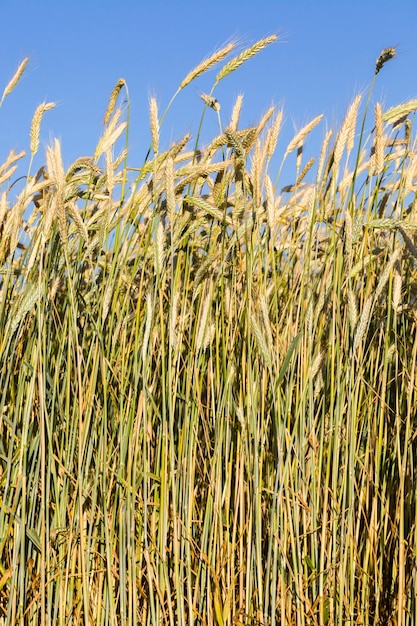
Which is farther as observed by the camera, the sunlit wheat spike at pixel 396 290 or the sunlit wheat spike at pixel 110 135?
the sunlit wheat spike at pixel 110 135

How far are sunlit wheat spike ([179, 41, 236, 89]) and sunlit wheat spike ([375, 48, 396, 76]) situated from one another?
0.36 meters

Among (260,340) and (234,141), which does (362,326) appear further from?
(234,141)

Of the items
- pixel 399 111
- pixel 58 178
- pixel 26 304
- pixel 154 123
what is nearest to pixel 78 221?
pixel 58 178

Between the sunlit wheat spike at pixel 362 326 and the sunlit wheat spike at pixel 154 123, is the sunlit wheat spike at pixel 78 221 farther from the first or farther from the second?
the sunlit wheat spike at pixel 362 326

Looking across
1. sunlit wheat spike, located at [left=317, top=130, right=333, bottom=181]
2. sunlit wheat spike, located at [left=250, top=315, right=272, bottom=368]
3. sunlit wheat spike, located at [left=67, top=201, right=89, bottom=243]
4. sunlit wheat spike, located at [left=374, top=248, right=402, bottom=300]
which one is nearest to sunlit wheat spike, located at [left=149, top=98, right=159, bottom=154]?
sunlit wheat spike, located at [left=67, top=201, right=89, bottom=243]

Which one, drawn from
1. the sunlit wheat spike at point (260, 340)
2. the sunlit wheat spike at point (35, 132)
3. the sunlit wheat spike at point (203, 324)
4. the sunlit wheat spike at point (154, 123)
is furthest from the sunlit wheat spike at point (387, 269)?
the sunlit wheat spike at point (35, 132)

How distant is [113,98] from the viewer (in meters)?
2.13

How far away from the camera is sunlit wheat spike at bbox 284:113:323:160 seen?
2.10 meters

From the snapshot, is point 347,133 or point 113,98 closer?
point 347,133

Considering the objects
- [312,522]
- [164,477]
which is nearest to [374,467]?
[312,522]

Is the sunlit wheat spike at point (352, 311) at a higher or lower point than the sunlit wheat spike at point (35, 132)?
lower

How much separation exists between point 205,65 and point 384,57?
1.42 ft

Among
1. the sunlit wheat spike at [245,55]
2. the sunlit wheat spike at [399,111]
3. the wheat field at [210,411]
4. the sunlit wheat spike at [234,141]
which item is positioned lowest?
the wheat field at [210,411]

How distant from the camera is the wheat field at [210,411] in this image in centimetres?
180
